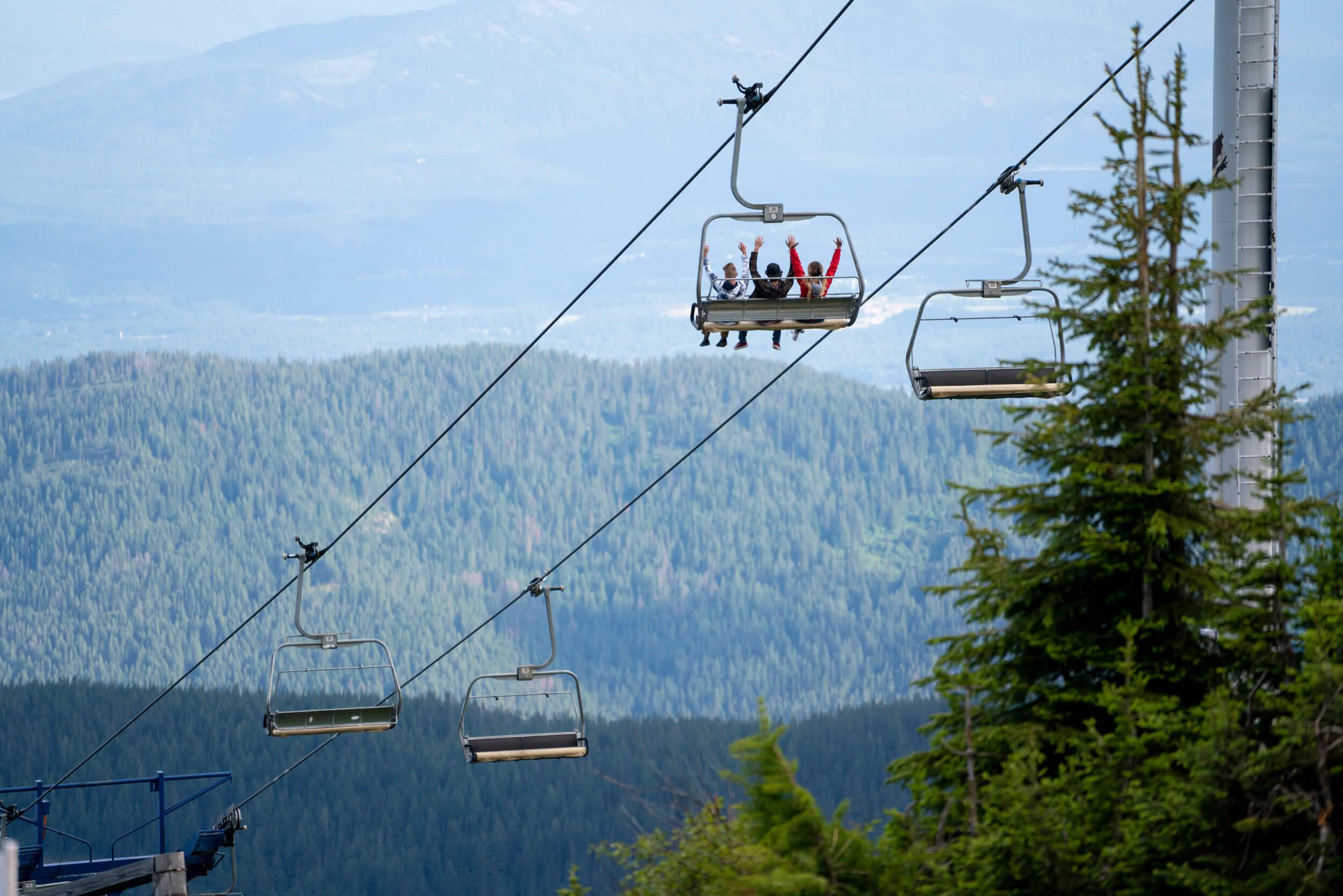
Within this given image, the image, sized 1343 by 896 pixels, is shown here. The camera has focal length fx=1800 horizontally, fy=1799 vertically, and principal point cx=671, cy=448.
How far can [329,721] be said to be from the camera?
16.6 m

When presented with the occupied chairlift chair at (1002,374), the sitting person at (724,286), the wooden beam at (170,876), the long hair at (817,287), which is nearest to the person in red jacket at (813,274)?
the long hair at (817,287)

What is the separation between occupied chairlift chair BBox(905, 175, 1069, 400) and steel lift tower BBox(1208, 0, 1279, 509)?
103 cm

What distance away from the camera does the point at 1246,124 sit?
10938mm

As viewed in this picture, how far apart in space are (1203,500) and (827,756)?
108 metres

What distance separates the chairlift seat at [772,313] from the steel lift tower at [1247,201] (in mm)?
2783

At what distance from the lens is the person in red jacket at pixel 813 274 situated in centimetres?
1314

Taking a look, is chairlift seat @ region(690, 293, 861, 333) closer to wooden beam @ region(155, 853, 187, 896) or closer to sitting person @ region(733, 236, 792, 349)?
sitting person @ region(733, 236, 792, 349)

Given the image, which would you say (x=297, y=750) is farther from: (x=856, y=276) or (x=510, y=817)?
(x=856, y=276)

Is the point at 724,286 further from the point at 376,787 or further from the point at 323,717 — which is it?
the point at 376,787

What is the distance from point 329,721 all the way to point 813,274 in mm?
6038

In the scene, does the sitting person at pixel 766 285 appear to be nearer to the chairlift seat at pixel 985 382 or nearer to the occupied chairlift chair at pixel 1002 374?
the occupied chairlift chair at pixel 1002 374

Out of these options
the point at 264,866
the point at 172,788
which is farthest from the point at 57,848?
the point at 264,866

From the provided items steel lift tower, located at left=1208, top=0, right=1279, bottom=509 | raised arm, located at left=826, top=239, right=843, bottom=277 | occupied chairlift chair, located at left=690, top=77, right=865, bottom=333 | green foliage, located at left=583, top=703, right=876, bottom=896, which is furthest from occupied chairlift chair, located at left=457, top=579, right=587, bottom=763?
green foliage, located at left=583, top=703, right=876, bottom=896

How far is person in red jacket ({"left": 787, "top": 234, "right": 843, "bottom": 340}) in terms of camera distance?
1314 centimetres
